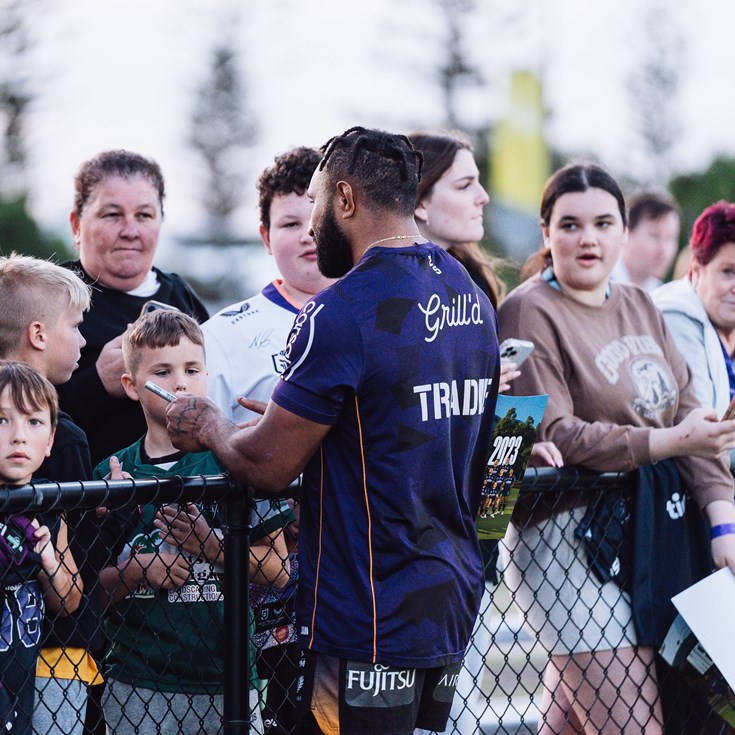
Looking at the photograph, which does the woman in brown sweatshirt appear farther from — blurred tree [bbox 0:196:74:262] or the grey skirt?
blurred tree [bbox 0:196:74:262]

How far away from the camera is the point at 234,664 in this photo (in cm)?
303

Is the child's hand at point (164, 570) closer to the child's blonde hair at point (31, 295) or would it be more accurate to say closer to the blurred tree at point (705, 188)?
the child's blonde hair at point (31, 295)

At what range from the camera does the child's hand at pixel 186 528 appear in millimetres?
3111

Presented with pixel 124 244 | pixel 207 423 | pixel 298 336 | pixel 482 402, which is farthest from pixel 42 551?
pixel 124 244

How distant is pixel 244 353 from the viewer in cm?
376

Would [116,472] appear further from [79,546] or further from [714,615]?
[714,615]

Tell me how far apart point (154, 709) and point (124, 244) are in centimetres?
165

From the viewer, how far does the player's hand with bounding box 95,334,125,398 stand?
3705 millimetres

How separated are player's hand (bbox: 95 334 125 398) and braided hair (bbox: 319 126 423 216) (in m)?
1.13

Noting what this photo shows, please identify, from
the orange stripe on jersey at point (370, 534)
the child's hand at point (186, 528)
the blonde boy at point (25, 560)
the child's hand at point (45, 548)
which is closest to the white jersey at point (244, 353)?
the child's hand at point (186, 528)

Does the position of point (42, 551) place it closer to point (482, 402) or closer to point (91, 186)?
point (482, 402)

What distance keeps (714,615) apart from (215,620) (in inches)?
61.0

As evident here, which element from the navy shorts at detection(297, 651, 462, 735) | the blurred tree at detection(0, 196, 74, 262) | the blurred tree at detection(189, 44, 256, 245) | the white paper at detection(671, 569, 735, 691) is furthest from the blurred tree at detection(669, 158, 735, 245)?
the navy shorts at detection(297, 651, 462, 735)

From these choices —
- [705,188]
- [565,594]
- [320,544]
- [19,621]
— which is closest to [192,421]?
[320,544]
